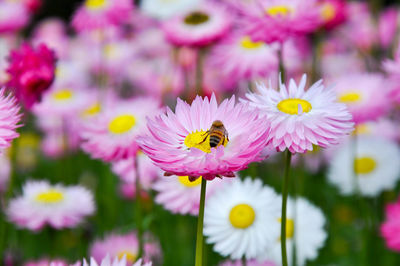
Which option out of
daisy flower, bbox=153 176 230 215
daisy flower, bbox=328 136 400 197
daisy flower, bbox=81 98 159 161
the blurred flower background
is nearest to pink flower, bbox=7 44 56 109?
the blurred flower background

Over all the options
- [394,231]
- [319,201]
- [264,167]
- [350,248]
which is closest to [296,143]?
[394,231]

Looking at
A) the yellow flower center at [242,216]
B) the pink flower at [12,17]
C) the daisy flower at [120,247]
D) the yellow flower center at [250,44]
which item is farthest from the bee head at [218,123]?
the pink flower at [12,17]

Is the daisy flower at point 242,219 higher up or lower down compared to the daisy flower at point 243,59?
lower down

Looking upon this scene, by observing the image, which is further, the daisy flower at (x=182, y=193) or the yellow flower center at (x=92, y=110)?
the yellow flower center at (x=92, y=110)

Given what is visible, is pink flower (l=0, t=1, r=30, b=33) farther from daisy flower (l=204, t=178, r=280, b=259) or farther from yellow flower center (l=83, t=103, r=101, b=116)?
daisy flower (l=204, t=178, r=280, b=259)

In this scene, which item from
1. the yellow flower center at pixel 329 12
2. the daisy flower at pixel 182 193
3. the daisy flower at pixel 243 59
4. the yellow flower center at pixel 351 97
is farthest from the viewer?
the yellow flower center at pixel 329 12

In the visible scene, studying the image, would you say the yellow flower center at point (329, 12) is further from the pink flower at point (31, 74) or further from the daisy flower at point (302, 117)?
the daisy flower at point (302, 117)
